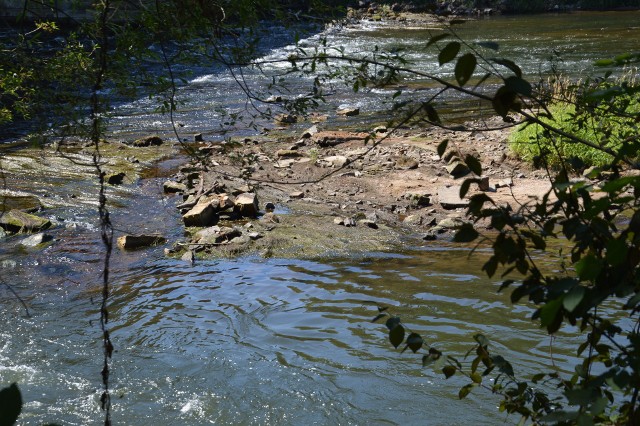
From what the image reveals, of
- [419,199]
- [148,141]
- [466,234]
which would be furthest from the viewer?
[148,141]

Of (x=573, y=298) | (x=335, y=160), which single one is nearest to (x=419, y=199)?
(x=335, y=160)

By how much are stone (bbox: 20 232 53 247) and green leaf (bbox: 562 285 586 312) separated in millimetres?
8008

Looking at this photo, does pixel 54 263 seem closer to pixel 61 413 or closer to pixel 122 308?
pixel 122 308

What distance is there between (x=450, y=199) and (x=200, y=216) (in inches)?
121

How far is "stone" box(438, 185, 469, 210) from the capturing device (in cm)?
952

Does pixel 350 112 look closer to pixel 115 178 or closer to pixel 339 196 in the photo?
pixel 339 196

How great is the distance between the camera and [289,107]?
4.33 metres

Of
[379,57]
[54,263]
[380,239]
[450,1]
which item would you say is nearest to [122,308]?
[54,263]

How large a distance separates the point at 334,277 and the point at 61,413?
3090 millimetres

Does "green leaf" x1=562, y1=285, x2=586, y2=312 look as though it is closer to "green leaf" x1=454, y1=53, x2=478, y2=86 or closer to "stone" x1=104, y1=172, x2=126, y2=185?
"green leaf" x1=454, y1=53, x2=478, y2=86

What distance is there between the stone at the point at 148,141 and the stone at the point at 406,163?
4813mm

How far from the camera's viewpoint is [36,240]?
8.80 metres

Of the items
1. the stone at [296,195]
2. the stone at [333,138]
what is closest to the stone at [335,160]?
the stone at [333,138]

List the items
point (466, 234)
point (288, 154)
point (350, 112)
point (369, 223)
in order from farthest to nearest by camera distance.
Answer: point (350, 112)
point (288, 154)
point (369, 223)
point (466, 234)
